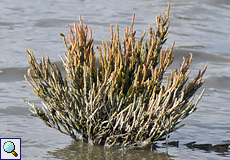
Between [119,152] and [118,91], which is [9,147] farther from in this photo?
[118,91]

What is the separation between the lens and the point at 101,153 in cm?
429

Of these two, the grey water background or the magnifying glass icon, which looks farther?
the grey water background

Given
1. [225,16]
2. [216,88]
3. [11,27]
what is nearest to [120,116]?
[216,88]

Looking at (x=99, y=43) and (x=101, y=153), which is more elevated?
(x=99, y=43)

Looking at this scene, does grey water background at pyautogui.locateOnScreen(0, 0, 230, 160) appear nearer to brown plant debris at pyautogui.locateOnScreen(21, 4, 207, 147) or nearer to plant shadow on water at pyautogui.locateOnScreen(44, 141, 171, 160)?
plant shadow on water at pyautogui.locateOnScreen(44, 141, 171, 160)

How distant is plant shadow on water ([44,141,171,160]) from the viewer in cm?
425

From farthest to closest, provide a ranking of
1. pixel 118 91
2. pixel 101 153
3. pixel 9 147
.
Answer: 1. pixel 9 147
2. pixel 101 153
3. pixel 118 91

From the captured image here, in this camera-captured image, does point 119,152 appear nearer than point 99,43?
Yes

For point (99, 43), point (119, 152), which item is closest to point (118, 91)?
point (119, 152)

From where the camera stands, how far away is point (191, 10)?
15797mm

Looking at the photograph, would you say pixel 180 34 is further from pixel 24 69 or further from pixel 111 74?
pixel 111 74

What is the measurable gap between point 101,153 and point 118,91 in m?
0.77

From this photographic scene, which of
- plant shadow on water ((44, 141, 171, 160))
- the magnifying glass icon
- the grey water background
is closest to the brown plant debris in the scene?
plant shadow on water ((44, 141, 171, 160))

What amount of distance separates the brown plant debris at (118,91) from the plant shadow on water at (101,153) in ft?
0.46
